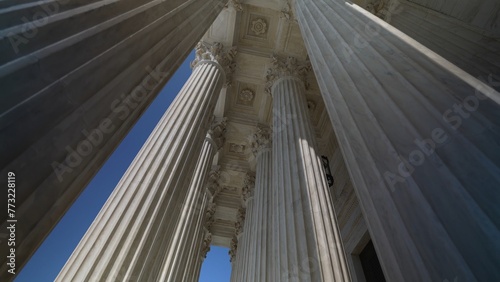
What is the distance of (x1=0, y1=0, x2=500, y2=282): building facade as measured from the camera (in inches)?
84.0

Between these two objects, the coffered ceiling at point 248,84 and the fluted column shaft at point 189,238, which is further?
the coffered ceiling at point 248,84

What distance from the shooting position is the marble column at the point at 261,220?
971cm

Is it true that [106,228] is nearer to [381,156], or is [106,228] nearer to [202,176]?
[381,156]

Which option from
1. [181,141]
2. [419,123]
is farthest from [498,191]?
[181,141]

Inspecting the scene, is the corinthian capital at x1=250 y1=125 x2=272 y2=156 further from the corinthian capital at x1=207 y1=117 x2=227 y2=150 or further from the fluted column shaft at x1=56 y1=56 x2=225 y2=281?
the fluted column shaft at x1=56 y1=56 x2=225 y2=281

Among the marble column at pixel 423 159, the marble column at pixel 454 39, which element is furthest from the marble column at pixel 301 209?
the marble column at pixel 454 39

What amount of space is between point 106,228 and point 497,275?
5.54m

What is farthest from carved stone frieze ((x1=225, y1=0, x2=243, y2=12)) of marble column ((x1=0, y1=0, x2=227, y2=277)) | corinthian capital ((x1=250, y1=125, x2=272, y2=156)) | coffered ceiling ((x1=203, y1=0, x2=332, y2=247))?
marble column ((x1=0, y1=0, x2=227, y2=277))

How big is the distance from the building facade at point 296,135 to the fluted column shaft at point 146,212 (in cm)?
3

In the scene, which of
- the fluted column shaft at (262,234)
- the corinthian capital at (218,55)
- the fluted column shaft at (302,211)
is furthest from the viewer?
the corinthian capital at (218,55)

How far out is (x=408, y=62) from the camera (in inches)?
148

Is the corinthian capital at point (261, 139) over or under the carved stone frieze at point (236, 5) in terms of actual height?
under

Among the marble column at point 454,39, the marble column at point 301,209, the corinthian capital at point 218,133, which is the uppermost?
the corinthian capital at point 218,133

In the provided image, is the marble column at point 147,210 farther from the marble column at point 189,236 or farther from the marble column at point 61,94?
the marble column at point 61,94
